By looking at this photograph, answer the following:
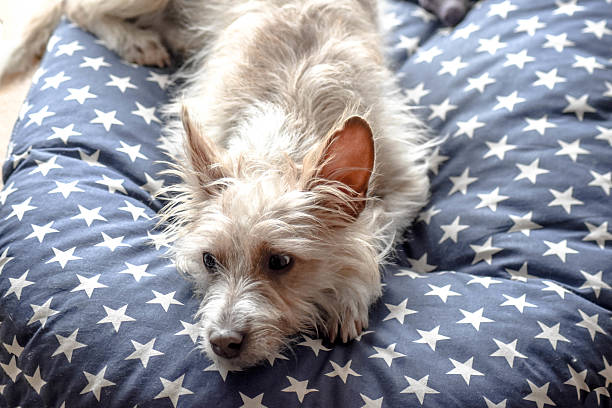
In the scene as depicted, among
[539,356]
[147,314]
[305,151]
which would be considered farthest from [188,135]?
[539,356]

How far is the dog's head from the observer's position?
188 centimetres

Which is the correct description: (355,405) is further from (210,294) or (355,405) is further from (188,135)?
(188,135)

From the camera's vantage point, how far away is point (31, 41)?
345 cm

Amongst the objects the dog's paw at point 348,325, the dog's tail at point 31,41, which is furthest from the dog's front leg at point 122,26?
the dog's paw at point 348,325

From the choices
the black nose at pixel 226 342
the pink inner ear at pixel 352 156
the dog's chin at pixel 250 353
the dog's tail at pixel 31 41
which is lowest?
the dog's chin at pixel 250 353

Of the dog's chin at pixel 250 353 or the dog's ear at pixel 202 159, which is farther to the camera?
the dog's ear at pixel 202 159

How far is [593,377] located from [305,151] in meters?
1.18

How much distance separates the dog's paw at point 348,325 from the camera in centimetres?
204

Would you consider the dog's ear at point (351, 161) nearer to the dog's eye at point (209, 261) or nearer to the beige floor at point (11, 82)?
the dog's eye at point (209, 261)

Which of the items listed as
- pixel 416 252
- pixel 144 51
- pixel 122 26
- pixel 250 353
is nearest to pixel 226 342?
pixel 250 353

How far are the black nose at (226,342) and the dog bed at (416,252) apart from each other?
94 millimetres

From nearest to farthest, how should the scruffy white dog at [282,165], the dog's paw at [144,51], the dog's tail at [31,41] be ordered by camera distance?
the scruffy white dog at [282,165] → the dog's paw at [144,51] → the dog's tail at [31,41]

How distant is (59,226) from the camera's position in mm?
2201

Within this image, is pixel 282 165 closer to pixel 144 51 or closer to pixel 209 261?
pixel 209 261
